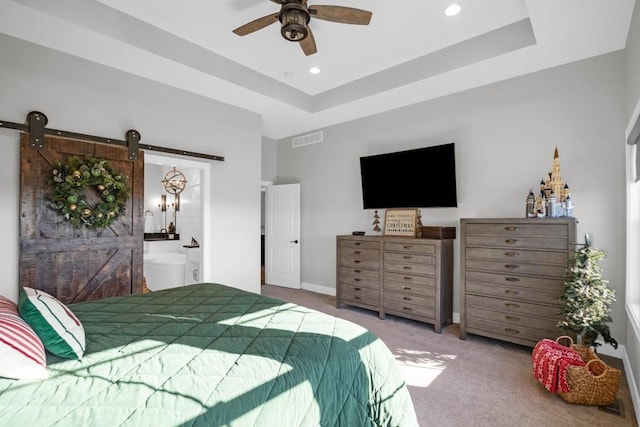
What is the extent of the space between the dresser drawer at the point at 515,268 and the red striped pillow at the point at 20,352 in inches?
131

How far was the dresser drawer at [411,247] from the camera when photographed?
3.67 meters

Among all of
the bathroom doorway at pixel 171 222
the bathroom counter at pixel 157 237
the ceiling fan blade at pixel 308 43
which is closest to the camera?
the ceiling fan blade at pixel 308 43

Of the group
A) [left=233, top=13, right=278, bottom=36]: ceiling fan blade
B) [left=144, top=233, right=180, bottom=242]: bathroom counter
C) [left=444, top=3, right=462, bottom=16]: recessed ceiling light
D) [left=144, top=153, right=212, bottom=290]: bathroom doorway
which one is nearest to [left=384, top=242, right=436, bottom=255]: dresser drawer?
[left=444, top=3, right=462, bottom=16]: recessed ceiling light

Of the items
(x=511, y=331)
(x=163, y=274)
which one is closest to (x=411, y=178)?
(x=511, y=331)

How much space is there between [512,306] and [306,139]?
3.90 metres

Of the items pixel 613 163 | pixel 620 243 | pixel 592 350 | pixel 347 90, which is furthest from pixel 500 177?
pixel 347 90

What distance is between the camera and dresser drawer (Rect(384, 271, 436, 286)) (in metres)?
3.67

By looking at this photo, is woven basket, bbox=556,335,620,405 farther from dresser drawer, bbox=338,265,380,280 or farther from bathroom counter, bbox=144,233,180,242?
bathroom counter, bbox=144,233,180,242

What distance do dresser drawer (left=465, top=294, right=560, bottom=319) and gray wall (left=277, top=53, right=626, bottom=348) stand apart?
0.59 meters

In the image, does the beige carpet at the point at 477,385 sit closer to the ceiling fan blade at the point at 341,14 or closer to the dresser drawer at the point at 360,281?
the dresser drawer at the point at 360,281

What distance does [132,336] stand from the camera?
1.57 m

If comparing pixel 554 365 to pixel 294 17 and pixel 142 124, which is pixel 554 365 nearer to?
pixel 294 17

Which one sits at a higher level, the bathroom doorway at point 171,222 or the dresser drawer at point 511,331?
the bathroom doorway at point 171,222

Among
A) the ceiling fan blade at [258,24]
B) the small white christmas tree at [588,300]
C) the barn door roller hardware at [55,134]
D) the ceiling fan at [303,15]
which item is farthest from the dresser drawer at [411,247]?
the barn door roller hardware at [55,134]
